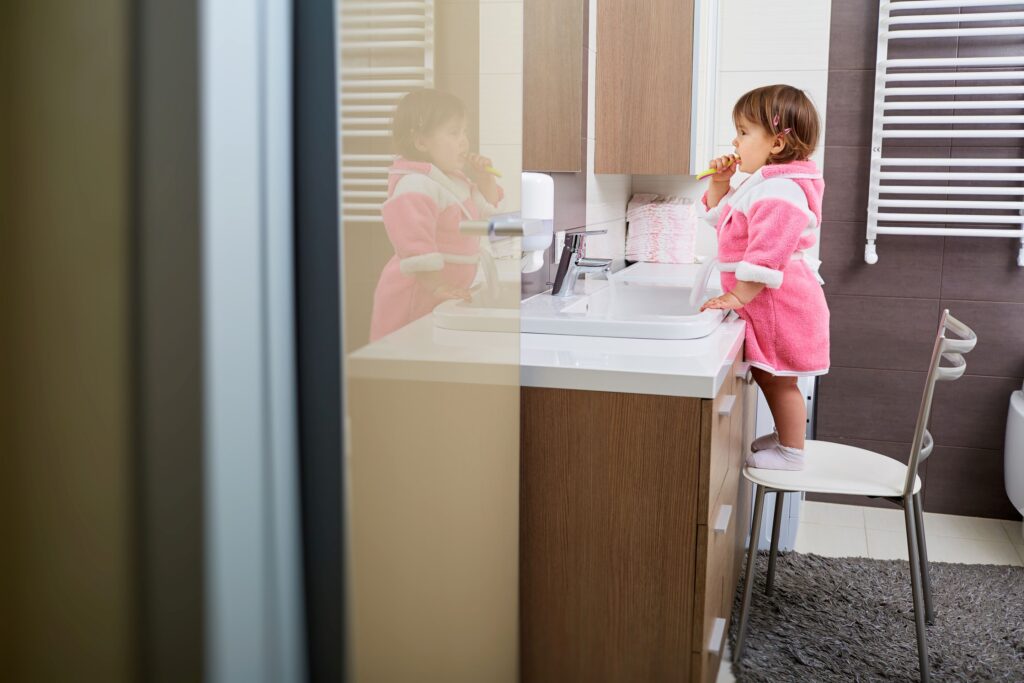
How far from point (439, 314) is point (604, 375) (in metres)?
0.52

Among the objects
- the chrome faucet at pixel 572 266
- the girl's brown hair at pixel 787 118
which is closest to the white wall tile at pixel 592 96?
the chrome faucet at pixel 572 266

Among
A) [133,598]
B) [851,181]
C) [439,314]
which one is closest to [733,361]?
[439,314]

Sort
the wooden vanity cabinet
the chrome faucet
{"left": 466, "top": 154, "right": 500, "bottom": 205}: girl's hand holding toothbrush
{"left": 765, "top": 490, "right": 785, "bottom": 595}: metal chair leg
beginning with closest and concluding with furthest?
Result: {"left": 466, "top": 154, "right": 500, "bottom": 205}: girl's hand holding toothbrush
the wooden vanity cabinet
the chrome faucet
{"left": 765, "top": 490, "right": 785, "bottom": 595}: metal chair leg

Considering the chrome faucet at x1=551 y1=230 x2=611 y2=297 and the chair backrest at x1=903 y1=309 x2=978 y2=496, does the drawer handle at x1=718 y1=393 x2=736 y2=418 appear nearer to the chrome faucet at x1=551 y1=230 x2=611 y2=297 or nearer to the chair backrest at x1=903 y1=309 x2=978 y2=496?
the chair backrest at x1=903 y1=309 x2=978 y2=496

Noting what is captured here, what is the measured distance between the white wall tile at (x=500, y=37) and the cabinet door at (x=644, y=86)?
148cm

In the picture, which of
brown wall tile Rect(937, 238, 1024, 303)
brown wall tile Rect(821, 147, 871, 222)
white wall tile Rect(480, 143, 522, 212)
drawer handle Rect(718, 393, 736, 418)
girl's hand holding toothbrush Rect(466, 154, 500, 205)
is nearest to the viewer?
girl's hand holding toothbrush Rect(466, 154, 500, 205)

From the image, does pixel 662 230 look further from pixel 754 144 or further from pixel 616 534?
pixel 616 534

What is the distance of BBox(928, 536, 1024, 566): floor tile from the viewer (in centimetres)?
296

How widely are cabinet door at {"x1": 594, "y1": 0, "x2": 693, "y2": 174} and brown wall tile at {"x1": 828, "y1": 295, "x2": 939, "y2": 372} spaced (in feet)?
3.32

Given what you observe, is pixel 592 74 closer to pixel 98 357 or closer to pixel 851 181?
pixel 851 181

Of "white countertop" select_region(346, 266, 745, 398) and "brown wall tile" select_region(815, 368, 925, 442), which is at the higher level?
"white countertop" select_region(346, 266, 745, 398)

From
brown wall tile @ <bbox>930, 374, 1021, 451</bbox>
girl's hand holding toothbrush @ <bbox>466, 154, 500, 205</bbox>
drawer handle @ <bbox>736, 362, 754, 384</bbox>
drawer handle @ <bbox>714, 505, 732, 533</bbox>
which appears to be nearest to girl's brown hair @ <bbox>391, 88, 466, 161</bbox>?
girl's hand holding toothbrush @ <bbox>466, 154, 500, 205</bbox>

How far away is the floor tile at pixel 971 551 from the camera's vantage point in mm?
2965

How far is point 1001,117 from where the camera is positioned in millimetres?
3166
